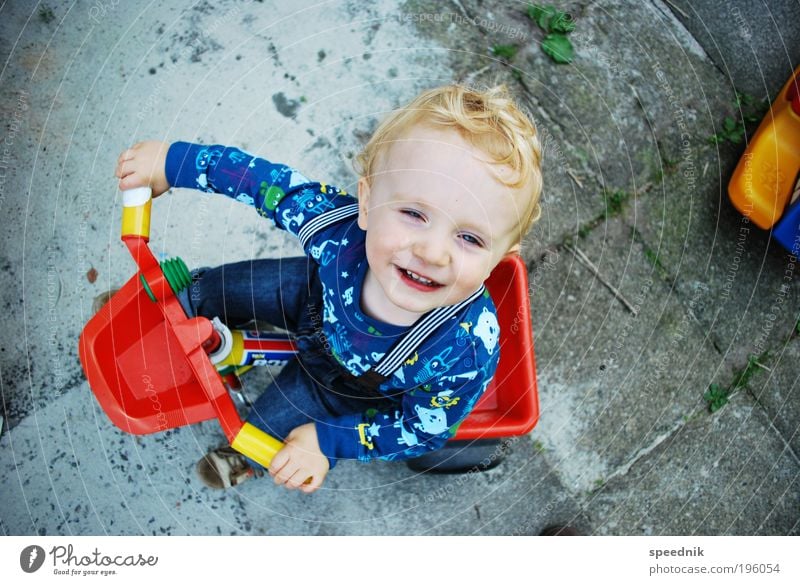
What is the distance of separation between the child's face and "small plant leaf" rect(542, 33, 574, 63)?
1.46ft

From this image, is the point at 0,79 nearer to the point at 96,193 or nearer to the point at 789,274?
the point at 96,193

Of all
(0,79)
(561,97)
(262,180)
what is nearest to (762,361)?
(561,97)

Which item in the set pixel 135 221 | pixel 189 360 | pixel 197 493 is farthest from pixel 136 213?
pixel 197 493

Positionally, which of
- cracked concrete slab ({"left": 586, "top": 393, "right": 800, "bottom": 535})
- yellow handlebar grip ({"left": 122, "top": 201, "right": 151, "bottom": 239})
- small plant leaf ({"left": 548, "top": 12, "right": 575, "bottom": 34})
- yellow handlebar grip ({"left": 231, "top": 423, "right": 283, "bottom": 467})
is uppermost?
yellow handlebar grip ({"left": 122, "top": 201, "right": 151, "bottom": 239})

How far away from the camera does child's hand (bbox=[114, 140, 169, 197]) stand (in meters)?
0.61

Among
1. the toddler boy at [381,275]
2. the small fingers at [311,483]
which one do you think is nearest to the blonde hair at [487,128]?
the toddler boy at [381,275]

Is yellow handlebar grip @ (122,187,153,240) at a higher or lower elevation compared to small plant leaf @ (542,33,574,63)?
higher

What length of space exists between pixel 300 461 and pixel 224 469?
196mm

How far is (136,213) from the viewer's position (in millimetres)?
576

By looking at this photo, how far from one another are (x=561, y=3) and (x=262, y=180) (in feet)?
1.66

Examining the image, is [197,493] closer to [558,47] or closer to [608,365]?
[608,365]

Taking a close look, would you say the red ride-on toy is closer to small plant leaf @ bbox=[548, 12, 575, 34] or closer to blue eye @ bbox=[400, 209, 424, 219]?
blue eye @ bbox=[400, 209, 424, 219]

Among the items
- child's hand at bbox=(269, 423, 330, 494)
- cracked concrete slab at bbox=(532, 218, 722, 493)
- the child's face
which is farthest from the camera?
cracked concrete slab at bbox=(532, 218, 722, 493)

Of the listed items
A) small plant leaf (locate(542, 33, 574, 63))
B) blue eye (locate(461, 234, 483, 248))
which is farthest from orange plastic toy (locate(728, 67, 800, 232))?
blue eye (locate(461, 234, 483, 248))
